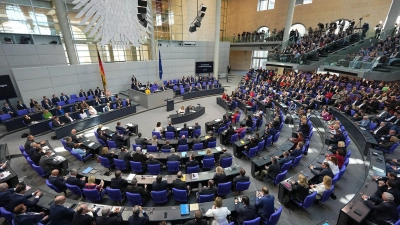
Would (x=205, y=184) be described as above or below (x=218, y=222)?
below

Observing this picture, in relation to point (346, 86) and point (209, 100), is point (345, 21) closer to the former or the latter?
point (346, 86)

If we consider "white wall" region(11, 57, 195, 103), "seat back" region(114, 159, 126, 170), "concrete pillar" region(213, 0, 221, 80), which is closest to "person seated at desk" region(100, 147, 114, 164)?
"seat back" region(114, 159, 126, 170)

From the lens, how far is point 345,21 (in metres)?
21.4

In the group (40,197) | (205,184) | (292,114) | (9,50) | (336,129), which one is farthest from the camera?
(9,50)

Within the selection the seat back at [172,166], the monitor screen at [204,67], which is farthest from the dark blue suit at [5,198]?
the monitor screen at [204,67]

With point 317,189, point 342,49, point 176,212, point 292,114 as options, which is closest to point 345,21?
point 342,49

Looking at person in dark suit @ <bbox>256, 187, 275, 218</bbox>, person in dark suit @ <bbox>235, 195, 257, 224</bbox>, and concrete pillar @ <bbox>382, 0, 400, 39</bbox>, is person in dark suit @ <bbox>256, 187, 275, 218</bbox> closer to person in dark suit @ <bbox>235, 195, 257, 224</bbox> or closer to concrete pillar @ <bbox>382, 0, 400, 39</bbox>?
person in dark suit @ <bbox>235, 195, 257, 224</bbox>

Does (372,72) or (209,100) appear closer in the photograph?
(372,72)

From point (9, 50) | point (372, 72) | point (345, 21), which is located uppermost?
point (345, 21)

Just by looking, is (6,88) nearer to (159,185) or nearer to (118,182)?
(118,182)

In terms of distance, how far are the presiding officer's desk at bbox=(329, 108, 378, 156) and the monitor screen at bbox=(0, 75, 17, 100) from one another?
20.2 meters

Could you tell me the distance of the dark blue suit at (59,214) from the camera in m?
4.08

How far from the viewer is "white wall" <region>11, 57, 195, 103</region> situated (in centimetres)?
1266

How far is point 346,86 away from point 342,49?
485 centimetres
